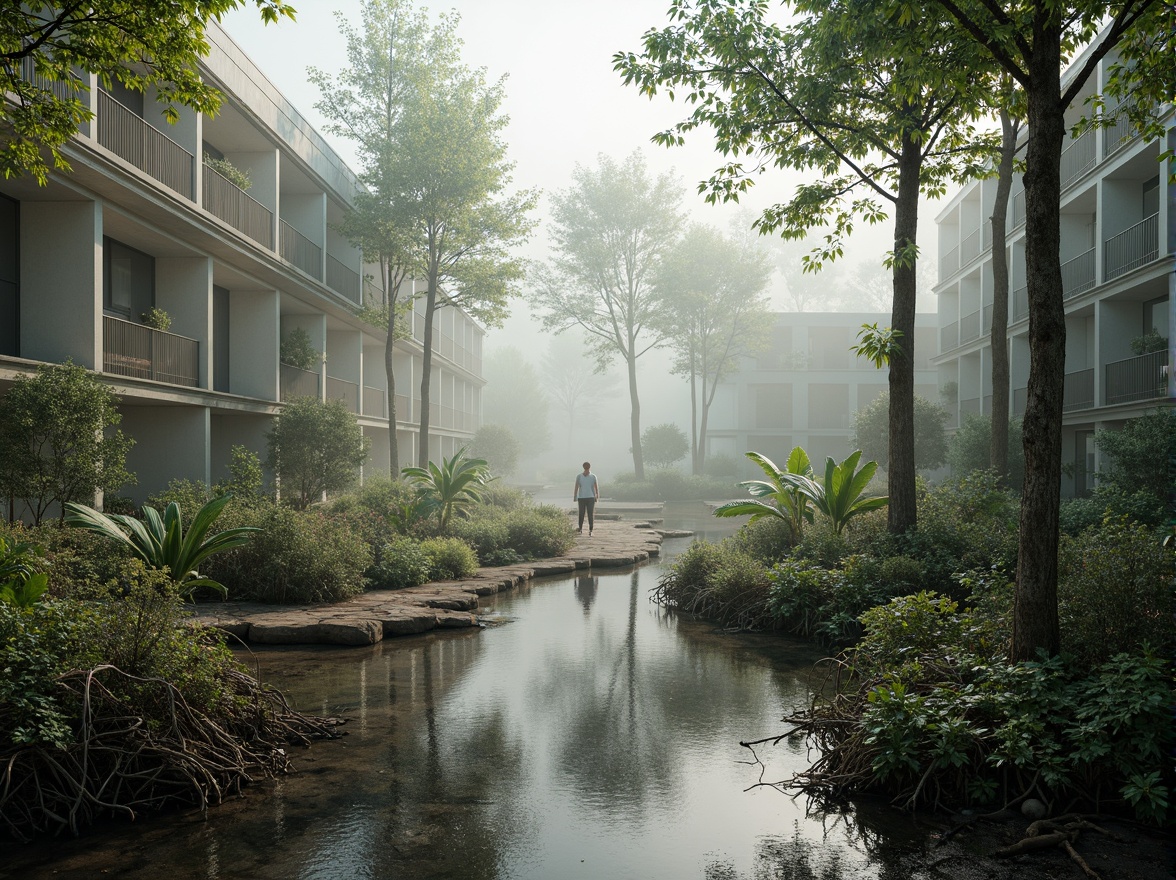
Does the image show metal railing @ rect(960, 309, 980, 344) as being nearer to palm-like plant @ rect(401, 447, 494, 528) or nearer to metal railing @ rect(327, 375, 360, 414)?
metal railing @ rect(327, 375, 360, 414)

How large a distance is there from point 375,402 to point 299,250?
7.78 meters

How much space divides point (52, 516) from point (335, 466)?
568cm

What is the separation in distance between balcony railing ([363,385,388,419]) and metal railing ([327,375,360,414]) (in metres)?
1.18

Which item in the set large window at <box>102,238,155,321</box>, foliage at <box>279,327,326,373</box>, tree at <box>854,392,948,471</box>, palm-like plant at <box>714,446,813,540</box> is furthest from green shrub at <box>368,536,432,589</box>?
tree at <box>854,392,948,471</box>

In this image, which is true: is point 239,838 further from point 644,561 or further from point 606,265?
point 606,265

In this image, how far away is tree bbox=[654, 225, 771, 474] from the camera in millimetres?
44031

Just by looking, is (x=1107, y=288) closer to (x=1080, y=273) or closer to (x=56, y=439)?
(x=1080, y=273)

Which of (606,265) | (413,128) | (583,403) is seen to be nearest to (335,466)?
(413,128)

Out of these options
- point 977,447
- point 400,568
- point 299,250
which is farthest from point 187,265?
point 977,447

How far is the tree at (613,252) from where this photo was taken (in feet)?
143

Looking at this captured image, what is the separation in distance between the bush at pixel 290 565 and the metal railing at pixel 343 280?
13796 mm

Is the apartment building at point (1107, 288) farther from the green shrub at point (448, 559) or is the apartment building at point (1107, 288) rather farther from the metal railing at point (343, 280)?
the metal railing at point (343, 280)

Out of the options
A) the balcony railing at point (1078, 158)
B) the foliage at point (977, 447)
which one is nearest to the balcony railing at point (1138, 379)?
the foliage at point (977, 447)

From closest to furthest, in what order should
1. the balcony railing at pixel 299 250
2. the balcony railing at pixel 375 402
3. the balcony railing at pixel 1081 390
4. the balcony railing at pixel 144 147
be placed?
the balcony railing at pixel 144 147 < the balcony railing at pixel 299 250 < the balcony railing at pixel 1081 390 < the balcony railing at pixel 375 402
